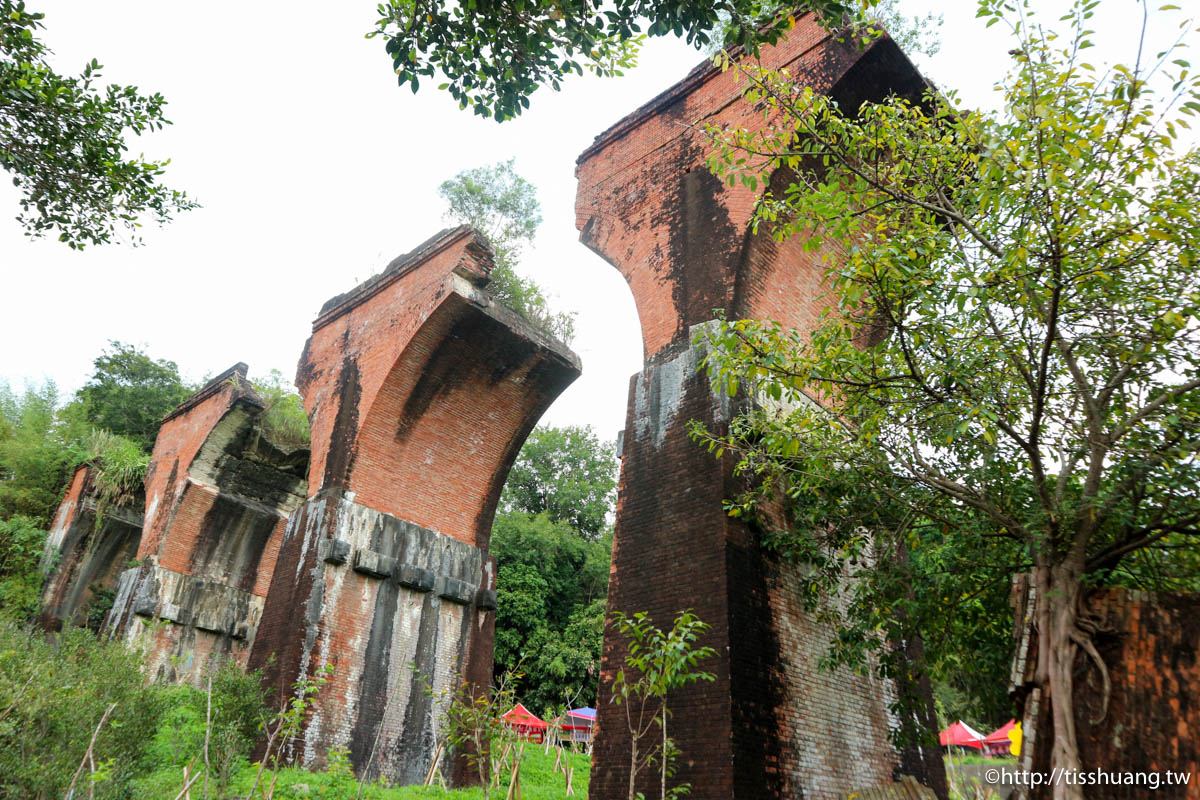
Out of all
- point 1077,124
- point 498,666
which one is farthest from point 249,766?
point 498,666

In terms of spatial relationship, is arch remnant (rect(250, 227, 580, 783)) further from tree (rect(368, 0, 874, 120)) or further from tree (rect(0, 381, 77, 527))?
tree (rect(0, 381, 77, 527))

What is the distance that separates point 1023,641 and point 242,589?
44.2 ft

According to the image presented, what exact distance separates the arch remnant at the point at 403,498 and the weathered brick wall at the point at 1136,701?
278 inches

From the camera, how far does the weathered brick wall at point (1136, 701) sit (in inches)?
143

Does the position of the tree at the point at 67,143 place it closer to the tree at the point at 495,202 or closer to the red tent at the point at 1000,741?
the tree at the point at 495,202

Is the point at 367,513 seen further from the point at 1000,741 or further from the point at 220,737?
the point at 1000,741

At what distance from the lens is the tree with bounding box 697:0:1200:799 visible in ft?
13.3

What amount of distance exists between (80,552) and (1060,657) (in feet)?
62.6

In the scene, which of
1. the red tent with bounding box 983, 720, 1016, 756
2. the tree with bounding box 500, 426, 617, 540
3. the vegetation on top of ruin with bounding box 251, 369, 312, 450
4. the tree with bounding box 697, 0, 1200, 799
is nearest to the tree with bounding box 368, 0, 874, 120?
the tree with bounding box 697, 0, 1200, 799

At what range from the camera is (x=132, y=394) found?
78.2 feet

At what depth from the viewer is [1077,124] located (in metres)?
4.03

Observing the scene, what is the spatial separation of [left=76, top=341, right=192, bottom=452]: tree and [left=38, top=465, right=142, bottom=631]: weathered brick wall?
621 cm

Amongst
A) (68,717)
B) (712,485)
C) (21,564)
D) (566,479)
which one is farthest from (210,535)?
(566,479)

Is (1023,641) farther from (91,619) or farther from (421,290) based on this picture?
(91,619)
